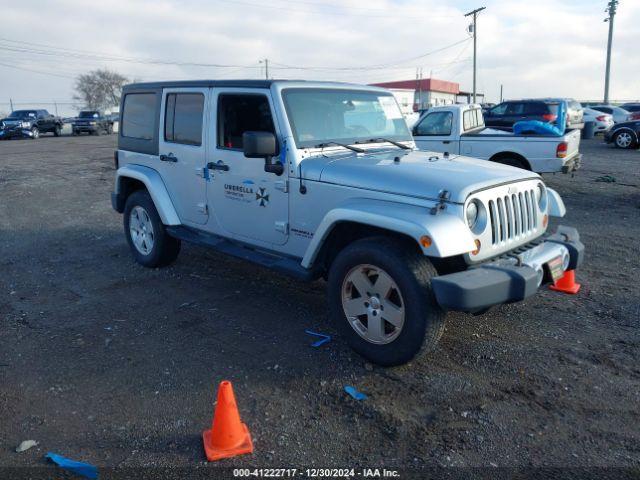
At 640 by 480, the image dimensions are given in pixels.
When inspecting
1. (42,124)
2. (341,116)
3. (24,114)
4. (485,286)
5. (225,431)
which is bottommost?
(225,431)

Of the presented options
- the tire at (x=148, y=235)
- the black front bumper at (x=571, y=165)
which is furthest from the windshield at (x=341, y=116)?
the black front bumper at (x=571, y=165)

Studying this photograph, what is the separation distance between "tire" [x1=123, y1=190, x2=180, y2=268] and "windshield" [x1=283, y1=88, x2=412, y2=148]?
2296 mm

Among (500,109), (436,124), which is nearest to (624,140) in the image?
(500,109)

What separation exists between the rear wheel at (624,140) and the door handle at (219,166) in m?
19.2

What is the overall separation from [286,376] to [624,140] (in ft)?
66.2

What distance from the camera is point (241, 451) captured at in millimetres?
2938

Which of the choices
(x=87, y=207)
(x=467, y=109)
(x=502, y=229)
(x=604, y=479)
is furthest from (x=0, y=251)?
(x=467, y=109)

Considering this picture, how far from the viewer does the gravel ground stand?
2.99 metres

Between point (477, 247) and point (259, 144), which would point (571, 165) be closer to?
point (477, 247)

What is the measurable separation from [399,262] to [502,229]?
89 centimetres

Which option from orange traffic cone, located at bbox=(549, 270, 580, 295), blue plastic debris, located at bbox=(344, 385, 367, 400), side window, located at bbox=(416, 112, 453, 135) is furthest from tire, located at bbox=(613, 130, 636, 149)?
blue plastic debris, located at bbox=(344, 385, 367, 400)

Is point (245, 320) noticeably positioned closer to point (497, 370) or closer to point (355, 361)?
point (355, 361)

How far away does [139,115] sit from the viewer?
6215mm

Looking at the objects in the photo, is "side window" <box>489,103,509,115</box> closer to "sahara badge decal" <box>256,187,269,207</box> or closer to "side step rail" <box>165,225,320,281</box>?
"side step rail" <box>165,225,320,281</box>
